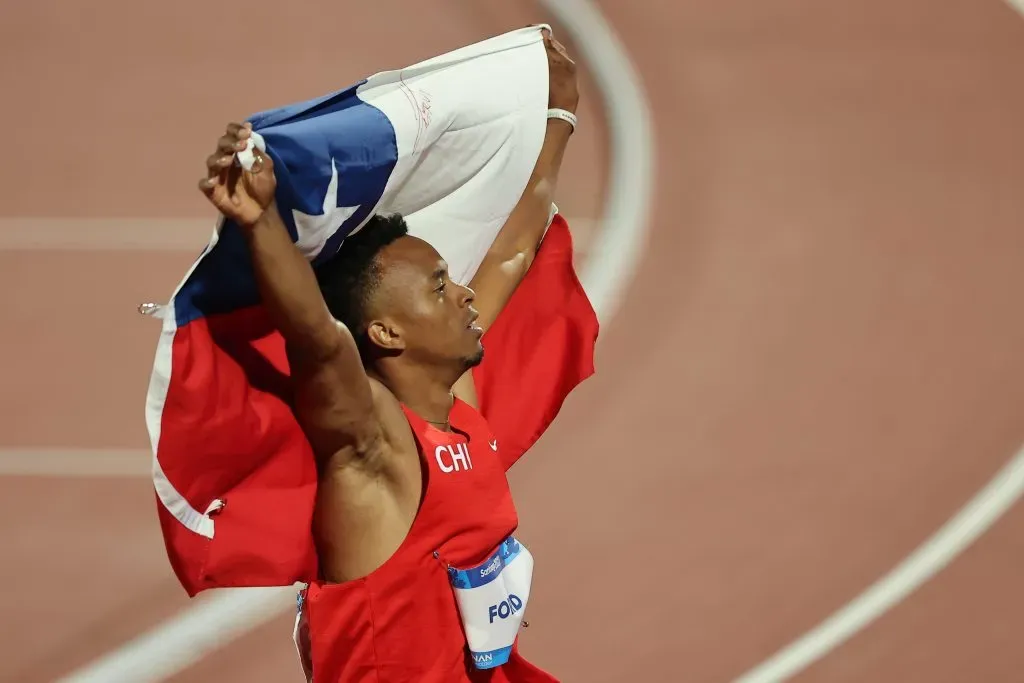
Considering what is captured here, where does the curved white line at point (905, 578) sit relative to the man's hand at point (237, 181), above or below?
below

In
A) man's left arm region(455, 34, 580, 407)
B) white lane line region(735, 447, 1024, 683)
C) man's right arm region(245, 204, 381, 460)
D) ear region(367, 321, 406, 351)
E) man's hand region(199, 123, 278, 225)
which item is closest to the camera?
man's hand region(199, 123, 278, 225)

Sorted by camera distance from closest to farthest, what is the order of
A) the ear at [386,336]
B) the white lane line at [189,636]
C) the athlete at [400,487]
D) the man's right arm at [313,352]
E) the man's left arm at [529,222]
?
the man's right arm at [313,352] < the athlete at [400,487] < the ear at [386,336] < the man's left arm at [529,222] < the white lane line at [189,636]

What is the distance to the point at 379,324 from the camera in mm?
2498

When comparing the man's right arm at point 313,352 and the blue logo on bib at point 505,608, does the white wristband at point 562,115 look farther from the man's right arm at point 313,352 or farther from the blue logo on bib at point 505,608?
the blue logo on bib at point 505,608

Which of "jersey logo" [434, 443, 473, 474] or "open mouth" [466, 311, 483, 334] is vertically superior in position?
"open mouth" [466, 311, 483, 334]

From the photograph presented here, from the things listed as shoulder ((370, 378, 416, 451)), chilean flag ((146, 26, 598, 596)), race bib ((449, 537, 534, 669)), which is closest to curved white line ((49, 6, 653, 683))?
chilean flag ((146, 26, 598, 596))

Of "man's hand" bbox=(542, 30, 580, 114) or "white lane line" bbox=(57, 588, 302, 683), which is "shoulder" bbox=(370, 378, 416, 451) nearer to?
"man's hand" bbox=(542, 30, 580, 114)

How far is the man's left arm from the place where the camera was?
290 cm

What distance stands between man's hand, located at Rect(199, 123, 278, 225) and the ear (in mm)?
489

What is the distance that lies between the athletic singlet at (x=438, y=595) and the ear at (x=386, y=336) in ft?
0.47

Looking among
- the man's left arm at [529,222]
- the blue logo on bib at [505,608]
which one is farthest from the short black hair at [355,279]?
the blue logo on bib at [505,608]

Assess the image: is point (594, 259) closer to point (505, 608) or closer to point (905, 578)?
point (905, 578)

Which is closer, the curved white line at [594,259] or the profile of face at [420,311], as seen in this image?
the profile of face at [420,311]

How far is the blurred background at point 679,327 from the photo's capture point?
439 centimetres
